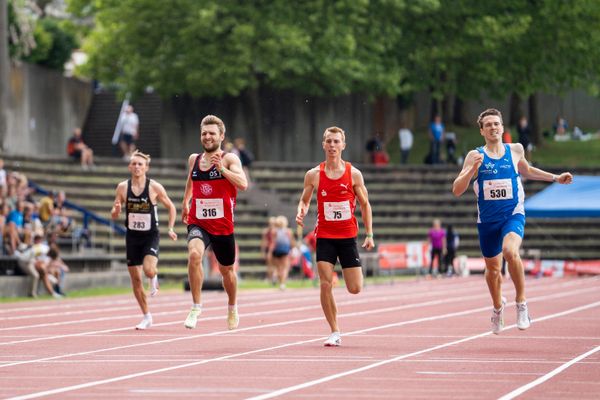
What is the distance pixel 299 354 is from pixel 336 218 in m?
1.87

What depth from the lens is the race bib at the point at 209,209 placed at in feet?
60.0

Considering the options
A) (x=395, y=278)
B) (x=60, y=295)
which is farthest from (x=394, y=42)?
(x=60, y=295)

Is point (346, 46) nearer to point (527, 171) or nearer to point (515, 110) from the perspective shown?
point (515, 110)

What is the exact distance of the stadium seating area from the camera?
4472cm

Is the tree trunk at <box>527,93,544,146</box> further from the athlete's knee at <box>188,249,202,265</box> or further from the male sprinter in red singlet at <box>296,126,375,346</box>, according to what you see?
the male sprinter in red singlet at <box>296,126,375,346</box>

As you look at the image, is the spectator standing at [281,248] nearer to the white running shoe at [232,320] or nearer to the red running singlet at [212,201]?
the white running shoe at [232,320]

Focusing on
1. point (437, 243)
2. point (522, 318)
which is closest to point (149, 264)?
point (522, 318)

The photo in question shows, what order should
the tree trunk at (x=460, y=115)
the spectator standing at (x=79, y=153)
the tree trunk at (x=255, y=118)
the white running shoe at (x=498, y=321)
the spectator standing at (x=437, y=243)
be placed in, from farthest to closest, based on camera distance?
the tree trunk at (x=460, y=115) → the tree trunk at (x=255, y=118) → the spectator standing at (x=79, y=153) → the spectator standing at (x=437, y=243) → the white running shoe at (x=498, y=321)

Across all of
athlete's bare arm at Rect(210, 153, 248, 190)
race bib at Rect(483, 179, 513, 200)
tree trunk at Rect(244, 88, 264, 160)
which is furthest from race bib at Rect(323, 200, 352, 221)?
Answer: tree trunk at Rect(244, 88, 264, 160)

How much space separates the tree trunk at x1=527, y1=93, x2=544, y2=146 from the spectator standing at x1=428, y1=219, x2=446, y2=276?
18237mm

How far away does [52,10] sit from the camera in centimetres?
7144

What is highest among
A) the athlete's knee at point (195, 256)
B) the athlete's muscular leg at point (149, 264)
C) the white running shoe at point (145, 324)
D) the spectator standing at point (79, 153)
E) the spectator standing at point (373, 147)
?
the spectator standing at point (373, 147)

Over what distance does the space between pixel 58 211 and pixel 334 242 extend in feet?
68.9

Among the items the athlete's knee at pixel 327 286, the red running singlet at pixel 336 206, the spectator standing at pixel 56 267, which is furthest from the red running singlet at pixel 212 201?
the spectator standing at pixel 56 267
